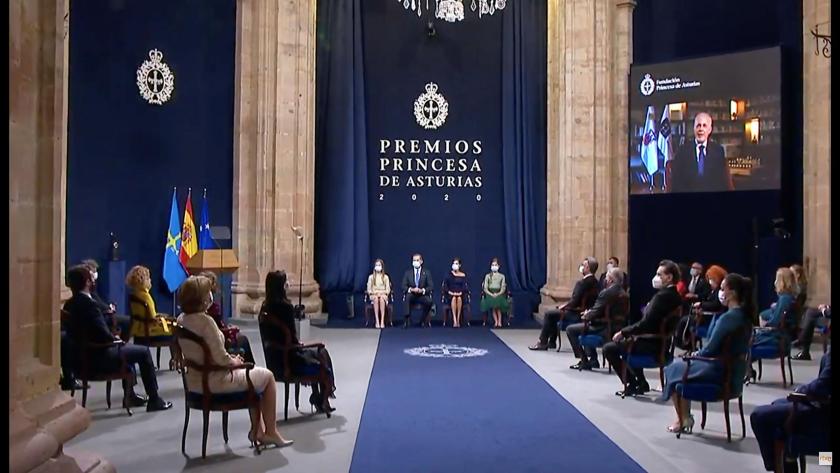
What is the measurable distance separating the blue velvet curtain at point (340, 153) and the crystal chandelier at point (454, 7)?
1.04m

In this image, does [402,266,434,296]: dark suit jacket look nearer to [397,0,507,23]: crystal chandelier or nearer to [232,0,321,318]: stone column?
[232,0,321,318]: stone column

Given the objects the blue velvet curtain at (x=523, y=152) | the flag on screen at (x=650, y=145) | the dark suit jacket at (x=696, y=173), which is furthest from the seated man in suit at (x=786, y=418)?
the blue velvet curtain at (x=523, y=152)

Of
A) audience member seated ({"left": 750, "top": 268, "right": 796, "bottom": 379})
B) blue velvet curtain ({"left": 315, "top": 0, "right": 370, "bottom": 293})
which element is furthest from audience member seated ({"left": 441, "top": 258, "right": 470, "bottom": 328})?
audience member seated ({"left": 750, "top": 268, "right": 796, "bottom": 379})

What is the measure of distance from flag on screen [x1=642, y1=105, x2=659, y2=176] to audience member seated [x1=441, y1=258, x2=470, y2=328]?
10.2 feet

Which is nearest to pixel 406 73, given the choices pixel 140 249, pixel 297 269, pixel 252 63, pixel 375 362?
pixel 252 63

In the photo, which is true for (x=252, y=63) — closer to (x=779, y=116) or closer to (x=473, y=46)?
(x=473, y=46)

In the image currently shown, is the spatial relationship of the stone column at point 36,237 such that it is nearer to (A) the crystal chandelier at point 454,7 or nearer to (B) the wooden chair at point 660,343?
(B) the wooden chair at point 660,343

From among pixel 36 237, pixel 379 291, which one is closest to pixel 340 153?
pixel 379 291

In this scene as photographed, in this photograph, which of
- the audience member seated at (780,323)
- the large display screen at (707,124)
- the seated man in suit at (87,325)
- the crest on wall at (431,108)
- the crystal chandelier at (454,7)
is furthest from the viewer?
the crest on wall at (431,108)

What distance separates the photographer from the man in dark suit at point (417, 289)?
1219 centimetres

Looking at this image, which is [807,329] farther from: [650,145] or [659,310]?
[650,145]

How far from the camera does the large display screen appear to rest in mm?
10531

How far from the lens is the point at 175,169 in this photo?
38.8 ft

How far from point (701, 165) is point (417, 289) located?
434 centimetres
